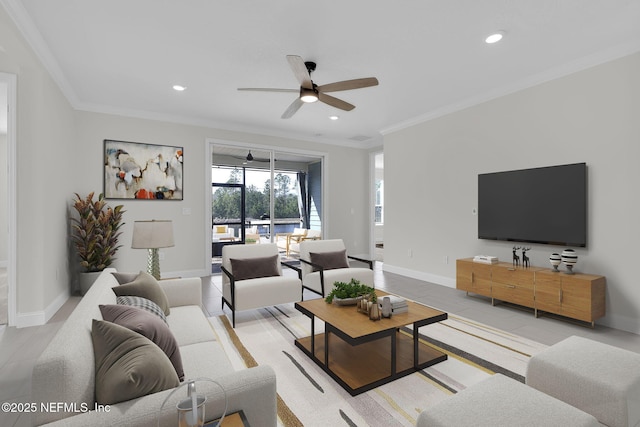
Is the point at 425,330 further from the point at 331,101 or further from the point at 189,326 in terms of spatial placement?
the point at 331,101

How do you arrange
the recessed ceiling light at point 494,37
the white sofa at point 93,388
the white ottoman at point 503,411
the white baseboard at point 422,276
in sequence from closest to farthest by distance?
the white sofa at point 93,388 < the white ottoman at point 503,411 < the recessed ceiling light at point 494,37 < the white baseboard at point 422,276

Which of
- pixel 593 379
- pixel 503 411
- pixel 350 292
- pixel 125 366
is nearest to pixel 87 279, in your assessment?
pixel 350 292

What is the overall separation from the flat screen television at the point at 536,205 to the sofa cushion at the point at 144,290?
4081 millimetres

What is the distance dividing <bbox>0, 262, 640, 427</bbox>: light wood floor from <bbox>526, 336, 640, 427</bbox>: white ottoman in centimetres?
133

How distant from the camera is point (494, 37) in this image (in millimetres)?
2988

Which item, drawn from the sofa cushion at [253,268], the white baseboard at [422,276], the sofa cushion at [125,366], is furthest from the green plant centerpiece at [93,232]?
the white baseboard at [422,276]

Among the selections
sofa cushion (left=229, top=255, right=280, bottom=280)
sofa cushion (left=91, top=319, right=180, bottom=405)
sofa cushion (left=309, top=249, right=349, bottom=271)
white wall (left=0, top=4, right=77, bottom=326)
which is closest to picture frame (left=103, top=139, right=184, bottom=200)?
white wall (left=0, top=4, right=77, bottom=326)

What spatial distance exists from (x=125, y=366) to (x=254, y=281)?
7.83 ft

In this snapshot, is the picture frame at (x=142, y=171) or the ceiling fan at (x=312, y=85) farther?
the picture frame at (x=142, y=171)

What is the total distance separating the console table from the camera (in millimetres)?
3160

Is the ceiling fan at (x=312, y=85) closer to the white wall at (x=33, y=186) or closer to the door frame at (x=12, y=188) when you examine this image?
the white wall at (x=33, y=186)

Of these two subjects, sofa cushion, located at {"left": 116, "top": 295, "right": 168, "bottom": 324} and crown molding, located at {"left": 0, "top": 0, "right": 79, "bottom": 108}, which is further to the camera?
crown molding, located at {"left": 0, "top": 0, "right": 79, "bottom": 108}

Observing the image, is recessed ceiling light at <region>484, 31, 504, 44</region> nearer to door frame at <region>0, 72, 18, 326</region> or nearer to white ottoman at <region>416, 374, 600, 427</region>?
white ottoman at <region>416, 374, 600, 427</region>

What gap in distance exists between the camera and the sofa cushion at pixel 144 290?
2.10 metres
